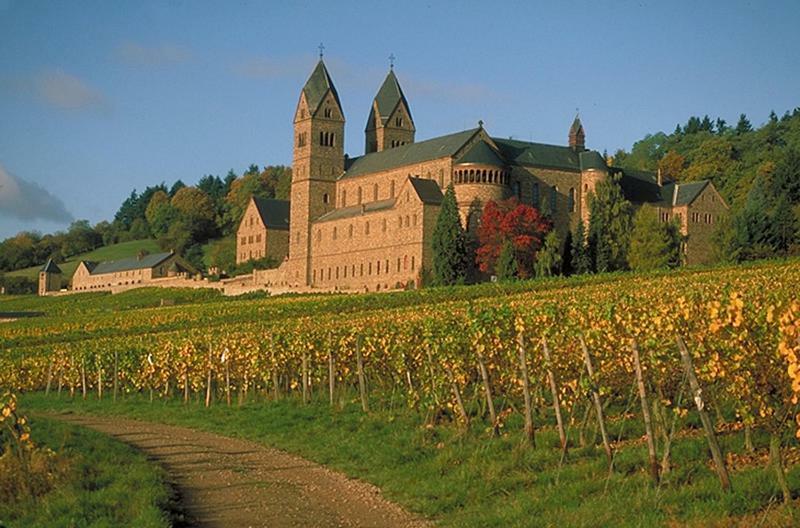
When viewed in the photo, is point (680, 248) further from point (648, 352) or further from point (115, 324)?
point (648, 352)

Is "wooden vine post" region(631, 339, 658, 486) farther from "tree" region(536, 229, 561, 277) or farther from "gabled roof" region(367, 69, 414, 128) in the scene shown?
"gabled roof" region(367, 69, 414, 128)

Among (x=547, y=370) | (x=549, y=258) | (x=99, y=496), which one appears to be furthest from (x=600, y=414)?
(x=549, y=258)

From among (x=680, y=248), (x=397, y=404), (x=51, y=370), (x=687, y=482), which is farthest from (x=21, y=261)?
(x=687, y=482)

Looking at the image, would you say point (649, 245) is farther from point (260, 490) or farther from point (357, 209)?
point (260, 490)

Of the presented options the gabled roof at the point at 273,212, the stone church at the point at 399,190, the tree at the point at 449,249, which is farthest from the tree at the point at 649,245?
the gabled roof at the point at 273,212

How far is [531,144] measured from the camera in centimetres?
9700

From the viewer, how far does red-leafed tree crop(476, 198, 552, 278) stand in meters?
81.6

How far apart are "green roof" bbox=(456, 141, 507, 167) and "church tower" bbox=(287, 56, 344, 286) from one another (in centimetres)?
1779

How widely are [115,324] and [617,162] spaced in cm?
10301

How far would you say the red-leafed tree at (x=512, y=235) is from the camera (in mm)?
81562

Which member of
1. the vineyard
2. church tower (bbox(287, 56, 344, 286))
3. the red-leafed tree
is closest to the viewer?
the vineyard

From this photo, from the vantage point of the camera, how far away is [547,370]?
17.7 m

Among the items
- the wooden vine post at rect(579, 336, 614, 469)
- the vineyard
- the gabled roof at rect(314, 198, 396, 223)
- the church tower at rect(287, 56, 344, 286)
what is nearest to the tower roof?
the church tower at rect(287, 56, 344, 286)

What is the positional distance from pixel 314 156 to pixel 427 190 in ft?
58.9
